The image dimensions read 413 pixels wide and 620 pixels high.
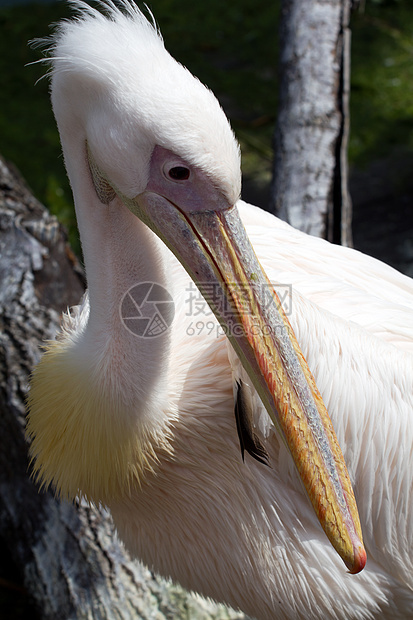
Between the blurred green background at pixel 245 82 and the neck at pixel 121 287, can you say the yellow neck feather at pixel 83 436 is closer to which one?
the neck at pixel 121 287

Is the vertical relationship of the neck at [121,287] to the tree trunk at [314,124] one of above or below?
below

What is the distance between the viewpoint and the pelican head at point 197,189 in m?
1.42

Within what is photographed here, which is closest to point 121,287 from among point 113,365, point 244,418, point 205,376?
point 113,365

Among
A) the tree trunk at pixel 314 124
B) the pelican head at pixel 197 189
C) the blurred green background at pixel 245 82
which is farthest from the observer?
the blurred green background at pixel 245 82

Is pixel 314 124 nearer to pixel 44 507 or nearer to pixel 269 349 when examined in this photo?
pixel 269 349

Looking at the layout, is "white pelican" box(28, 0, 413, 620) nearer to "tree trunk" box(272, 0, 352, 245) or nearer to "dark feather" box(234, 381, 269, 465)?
"dark feather" box(234, 381, 269, 465)

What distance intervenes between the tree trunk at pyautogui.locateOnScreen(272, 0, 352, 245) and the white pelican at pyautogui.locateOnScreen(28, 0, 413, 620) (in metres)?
0.87

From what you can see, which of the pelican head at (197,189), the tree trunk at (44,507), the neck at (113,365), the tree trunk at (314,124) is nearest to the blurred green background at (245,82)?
the tree trunk at (44,507)

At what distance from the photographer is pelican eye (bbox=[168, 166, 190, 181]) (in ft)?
4.78

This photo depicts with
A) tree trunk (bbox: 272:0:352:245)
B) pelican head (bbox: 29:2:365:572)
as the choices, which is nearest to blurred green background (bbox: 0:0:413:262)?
tree trunk (bbox: 272:0:352:245)

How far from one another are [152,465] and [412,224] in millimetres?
3550

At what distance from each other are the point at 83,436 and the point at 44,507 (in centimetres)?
99

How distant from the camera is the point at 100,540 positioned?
251 centimetres

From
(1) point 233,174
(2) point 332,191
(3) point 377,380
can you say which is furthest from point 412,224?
(1) point 233,174
